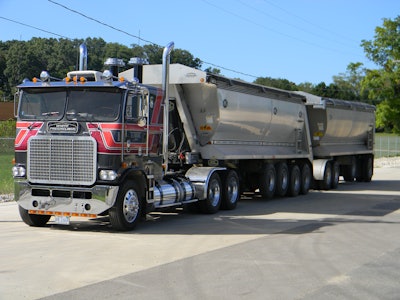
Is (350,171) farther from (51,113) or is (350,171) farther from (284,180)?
(51,113)

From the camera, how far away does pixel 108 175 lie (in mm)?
10875

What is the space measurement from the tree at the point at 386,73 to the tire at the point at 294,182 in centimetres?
2977

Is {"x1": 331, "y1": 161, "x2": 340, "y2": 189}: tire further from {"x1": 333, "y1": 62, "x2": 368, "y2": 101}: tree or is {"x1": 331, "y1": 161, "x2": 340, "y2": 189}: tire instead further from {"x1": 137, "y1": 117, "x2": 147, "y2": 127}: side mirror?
{"x1": 333, "y1": 62, "x2": 368, "y2": 101}: tree

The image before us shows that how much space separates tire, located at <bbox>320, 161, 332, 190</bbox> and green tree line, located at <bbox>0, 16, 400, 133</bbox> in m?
9.83

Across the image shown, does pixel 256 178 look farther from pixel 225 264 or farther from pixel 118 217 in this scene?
pixel 225 264

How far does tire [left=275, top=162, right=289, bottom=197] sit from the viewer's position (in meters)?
19.0

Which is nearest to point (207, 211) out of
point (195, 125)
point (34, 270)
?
point (195, 125)

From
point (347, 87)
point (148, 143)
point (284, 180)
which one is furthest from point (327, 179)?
point (347, 87)

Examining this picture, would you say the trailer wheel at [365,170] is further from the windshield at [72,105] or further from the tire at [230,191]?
the windshield at [72,105]

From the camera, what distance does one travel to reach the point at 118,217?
432 inches

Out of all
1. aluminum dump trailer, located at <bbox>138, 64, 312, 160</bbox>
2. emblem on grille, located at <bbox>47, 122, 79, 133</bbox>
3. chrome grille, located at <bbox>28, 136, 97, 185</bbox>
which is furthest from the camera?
aluminum dump trailer, located at <bbox>138, 64, 312, 160</bbox>

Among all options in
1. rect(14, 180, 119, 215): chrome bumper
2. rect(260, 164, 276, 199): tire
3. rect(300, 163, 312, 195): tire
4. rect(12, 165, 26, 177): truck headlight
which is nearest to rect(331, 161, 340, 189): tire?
rect(300, 163, 312, 195): tire

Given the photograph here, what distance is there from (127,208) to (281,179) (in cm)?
889

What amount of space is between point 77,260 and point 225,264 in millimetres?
2200
